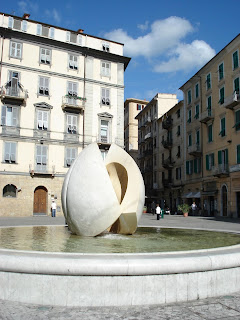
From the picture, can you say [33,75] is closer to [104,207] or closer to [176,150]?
[176,150]

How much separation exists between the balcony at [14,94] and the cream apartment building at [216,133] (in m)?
18.5

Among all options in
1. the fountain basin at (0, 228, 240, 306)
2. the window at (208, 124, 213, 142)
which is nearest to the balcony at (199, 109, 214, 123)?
the window at (208, 124, 213, 142)

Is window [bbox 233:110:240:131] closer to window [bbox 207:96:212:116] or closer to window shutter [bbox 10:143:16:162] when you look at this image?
window [bbox 207:96:212:116]

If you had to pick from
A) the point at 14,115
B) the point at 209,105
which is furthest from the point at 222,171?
the point at 14,115

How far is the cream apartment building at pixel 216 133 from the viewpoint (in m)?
30.7

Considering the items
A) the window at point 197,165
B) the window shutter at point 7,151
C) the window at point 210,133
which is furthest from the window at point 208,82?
the window shutter at point 7,151

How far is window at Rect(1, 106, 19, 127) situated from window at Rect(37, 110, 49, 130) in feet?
6.51

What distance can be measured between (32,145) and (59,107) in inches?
182

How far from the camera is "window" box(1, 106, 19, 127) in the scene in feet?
97.2

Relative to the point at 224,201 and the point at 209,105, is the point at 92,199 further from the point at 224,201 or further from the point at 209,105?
the point at 209,105

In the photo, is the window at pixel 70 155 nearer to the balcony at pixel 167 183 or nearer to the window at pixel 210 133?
the window at pixel 210 133

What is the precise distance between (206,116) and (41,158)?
17.4 meters

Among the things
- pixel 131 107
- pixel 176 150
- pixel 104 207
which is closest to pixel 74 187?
pixel 104 207

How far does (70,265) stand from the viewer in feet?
15.1
